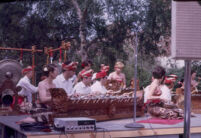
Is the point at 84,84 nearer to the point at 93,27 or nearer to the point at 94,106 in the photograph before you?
the point at 94,106

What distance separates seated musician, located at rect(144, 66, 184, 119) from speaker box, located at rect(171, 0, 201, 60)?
2757mm

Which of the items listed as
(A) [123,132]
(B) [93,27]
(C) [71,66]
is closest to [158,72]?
(C) [71,66]

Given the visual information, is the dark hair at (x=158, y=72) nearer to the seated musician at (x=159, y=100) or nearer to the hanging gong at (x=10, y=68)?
the seated musician at (x=159, y=100)

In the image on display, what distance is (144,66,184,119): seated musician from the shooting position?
17.7 feet

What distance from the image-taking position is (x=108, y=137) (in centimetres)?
411

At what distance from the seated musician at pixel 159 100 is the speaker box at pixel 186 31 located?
9.04 ft

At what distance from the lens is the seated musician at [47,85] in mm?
4766

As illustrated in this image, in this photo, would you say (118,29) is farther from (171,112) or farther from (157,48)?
(171,112)

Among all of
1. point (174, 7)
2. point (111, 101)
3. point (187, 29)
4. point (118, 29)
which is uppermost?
point (118, 29)

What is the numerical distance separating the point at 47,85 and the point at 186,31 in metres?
2.75

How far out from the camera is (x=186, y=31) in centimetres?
275

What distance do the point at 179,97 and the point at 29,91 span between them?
316 cm

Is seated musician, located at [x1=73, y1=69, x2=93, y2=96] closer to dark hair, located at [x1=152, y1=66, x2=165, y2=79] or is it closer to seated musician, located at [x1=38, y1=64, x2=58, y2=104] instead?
seated musician, located at [x1=38, y1=64, x2=58, y2=104]

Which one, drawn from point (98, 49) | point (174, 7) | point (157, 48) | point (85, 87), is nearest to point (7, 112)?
point (85, 87)
